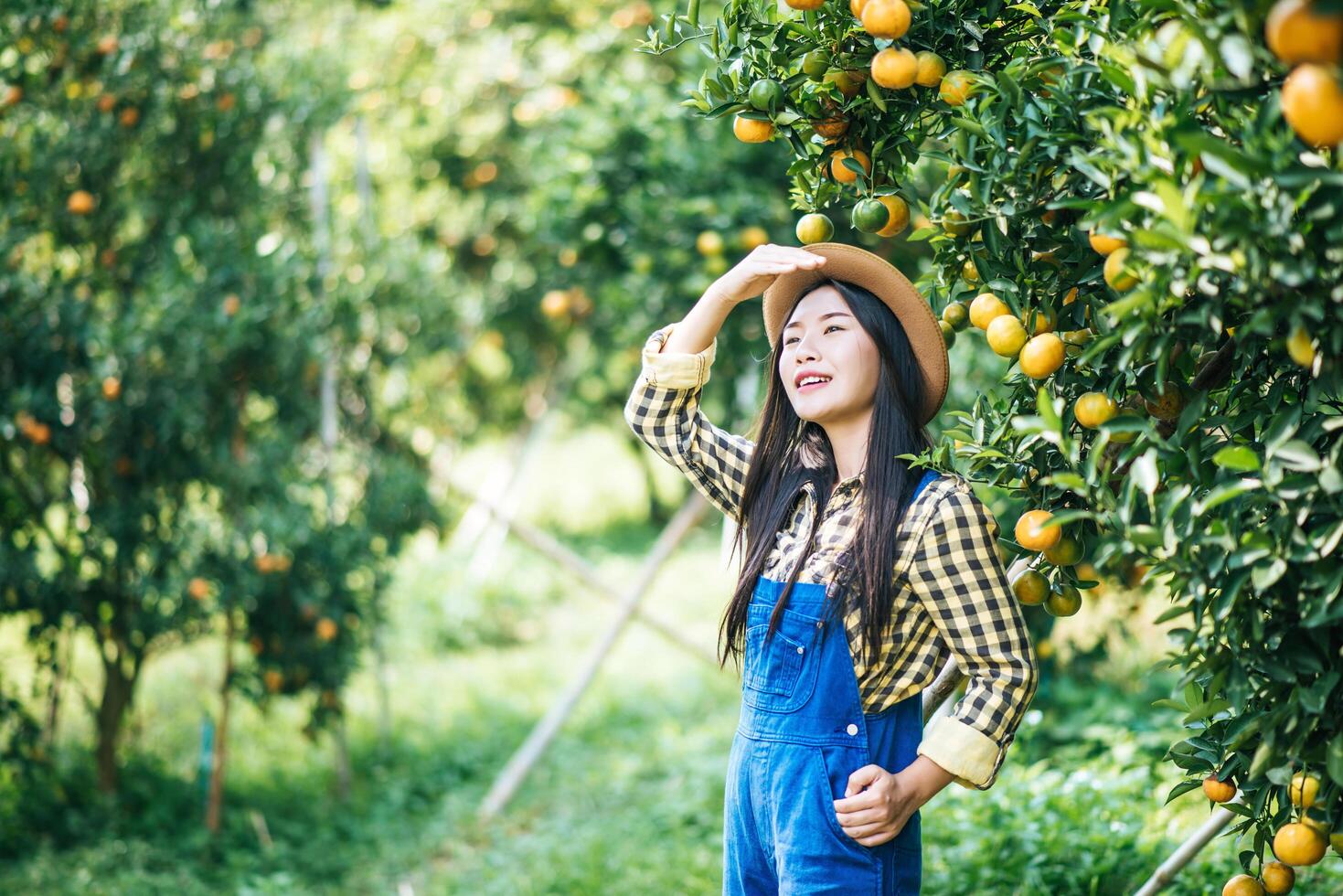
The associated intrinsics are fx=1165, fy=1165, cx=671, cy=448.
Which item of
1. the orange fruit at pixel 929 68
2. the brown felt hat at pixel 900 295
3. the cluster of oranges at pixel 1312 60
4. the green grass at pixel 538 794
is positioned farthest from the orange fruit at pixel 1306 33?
the green grass at pixel 538 794

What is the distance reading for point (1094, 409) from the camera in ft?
5.01

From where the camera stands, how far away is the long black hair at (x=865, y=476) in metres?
1.74

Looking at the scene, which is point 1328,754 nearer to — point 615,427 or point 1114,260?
point 1114,260

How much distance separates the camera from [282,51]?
4355 millimetres

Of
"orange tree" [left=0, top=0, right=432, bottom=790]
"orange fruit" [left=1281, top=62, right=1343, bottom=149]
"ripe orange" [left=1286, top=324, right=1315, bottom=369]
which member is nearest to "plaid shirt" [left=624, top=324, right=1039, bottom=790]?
"ripe orange" [left=1286, top=324, right=1315, bottom=369]

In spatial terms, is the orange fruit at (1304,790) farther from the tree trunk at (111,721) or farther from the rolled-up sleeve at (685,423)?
the tree trunk at (111,721)

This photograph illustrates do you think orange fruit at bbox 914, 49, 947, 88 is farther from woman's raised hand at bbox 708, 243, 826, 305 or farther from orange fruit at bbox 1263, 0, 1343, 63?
orange fruit at bbox 1263, 0, 1343, 63

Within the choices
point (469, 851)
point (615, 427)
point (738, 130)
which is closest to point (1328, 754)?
point (738, 130)

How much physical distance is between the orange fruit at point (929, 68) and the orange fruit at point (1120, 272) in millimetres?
439

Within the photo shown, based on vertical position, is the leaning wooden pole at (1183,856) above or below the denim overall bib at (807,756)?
below

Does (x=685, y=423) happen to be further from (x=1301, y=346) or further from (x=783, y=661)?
(x=1301, y=346)

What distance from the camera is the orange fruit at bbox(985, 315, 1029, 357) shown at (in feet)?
5.26

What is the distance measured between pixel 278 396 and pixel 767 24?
2.98 m

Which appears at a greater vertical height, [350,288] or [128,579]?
[350,288]
